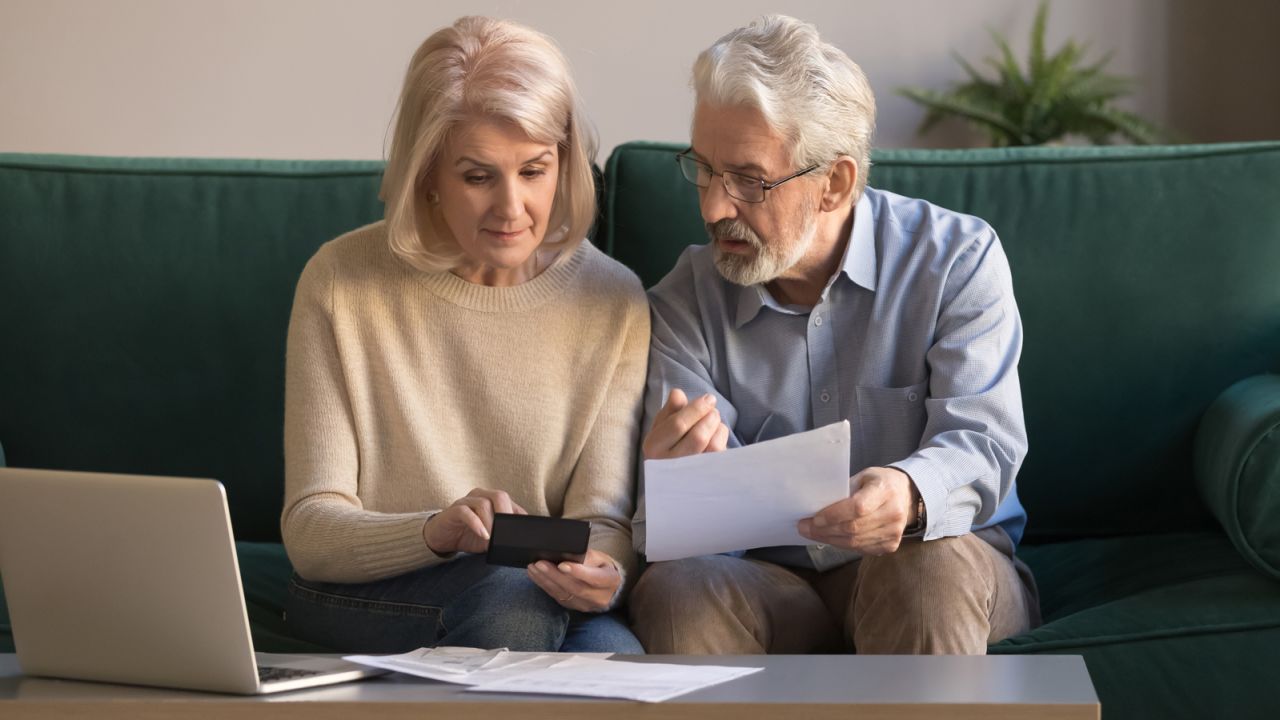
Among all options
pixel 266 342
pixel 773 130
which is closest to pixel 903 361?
pixel 773 130

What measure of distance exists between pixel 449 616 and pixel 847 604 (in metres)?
0.50

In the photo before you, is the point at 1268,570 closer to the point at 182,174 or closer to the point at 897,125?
the point at 182,174

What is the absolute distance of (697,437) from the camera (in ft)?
4.90

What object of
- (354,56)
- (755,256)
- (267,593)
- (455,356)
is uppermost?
(354,56)

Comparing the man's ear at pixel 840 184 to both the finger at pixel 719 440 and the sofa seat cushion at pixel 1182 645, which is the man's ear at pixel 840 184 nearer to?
the finger at pixel 719 440

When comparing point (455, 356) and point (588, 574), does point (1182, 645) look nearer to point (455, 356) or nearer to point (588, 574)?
point (588, 574)

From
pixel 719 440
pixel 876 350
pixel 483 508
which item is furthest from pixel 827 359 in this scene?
pixel 483 508

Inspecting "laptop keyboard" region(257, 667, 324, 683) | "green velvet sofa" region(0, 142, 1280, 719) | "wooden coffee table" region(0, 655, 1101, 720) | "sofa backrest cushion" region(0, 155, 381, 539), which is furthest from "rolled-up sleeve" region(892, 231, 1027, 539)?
"sofa backrest cushion" region(0, 155, 381, 539)

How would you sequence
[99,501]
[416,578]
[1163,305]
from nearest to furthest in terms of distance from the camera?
[99,501] < [416,578] < [1163,305]

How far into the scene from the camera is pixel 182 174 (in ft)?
7.02

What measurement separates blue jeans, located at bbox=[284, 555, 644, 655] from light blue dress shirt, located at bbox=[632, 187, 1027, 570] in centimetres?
18

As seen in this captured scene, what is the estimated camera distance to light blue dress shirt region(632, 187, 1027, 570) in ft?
5.37

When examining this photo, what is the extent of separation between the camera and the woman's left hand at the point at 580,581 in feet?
4.61

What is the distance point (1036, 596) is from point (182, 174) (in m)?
1.47
